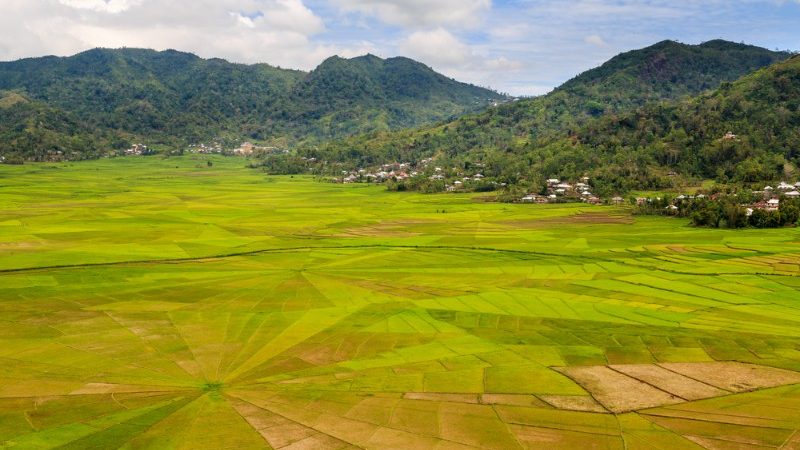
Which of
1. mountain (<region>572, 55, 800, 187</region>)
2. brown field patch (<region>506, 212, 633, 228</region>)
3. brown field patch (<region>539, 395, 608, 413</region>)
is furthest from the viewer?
mountain (<region>572, 55, 800, 187</region>)

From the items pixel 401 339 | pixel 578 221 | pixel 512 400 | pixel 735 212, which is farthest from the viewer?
pixel 578 221

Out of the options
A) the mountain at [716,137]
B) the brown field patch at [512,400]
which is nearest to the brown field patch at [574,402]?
the brown field patch at [512,400]

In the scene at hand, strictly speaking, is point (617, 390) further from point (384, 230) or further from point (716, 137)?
point (716, 137)

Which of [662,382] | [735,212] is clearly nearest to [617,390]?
[662,382]

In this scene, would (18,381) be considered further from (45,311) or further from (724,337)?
(724,337)

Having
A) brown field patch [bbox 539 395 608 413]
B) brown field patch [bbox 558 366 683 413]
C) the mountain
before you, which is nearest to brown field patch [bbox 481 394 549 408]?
brown field patch [bbox 539 395 608 413]

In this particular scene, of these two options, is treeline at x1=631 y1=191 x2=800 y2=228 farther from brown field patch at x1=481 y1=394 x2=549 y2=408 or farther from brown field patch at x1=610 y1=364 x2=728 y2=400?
brown field patch at x1=481 y1=394 x2=549 y2=408
